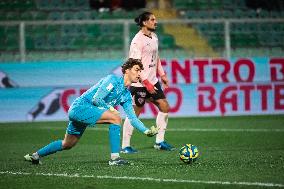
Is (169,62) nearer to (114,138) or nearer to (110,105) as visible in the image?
(110,105)

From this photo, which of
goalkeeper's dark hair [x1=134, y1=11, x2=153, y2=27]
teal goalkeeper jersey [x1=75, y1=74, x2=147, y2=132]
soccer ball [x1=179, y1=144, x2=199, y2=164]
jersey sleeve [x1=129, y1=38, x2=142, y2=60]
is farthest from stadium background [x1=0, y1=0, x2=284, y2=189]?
teal goalkeeper jersey [x1=75, y1=74, x2=147, y2=132]

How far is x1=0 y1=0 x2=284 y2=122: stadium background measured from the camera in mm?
18938

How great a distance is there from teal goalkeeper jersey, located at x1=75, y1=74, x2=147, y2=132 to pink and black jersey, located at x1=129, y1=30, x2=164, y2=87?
95.7 inches

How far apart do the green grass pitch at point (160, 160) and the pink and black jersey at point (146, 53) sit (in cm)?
128

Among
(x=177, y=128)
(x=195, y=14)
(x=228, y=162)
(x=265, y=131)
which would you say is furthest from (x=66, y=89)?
(x=228, y=162)

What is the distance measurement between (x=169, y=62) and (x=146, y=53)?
627 centimetres

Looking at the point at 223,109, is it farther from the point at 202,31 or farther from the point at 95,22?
the point at 95,22

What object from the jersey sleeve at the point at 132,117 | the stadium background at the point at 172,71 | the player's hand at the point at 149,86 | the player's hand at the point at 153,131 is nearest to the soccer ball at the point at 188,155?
the jersey sleeve at the point at 132,117

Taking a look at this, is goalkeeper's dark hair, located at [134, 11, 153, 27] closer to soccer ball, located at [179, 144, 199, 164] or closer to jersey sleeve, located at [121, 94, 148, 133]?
jersey sleeve, located at [121, 94, 148, 133]

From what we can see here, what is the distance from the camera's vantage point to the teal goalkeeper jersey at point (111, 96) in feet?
33.5

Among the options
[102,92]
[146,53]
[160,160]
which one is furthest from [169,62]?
[102,92]

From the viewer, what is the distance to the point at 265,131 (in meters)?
15.6

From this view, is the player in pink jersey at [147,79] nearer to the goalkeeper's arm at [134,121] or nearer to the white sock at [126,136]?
the white sock at [126,136]

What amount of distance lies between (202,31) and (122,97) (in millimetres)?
10720
